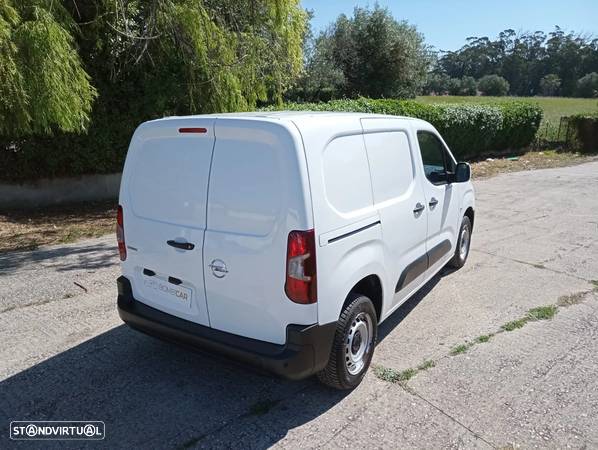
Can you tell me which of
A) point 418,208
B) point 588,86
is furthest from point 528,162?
point 588,86

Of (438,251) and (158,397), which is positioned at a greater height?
(438,251)

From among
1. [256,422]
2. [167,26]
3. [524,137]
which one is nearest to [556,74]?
[524,137]

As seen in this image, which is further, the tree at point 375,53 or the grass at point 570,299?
the tree at point 375,53

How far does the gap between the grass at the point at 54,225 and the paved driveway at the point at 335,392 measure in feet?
Answer: 5.12

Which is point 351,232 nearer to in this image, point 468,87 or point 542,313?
point 542,313

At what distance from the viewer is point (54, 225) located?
303 inches

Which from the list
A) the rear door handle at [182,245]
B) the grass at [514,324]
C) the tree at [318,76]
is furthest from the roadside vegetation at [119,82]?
the tree at [318,76]

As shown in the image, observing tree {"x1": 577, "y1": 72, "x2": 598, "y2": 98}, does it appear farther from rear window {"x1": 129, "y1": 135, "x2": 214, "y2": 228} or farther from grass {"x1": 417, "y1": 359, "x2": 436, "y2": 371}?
rear window {"x1": 129, "y1": 135, "x2": 214, "y2": 228}

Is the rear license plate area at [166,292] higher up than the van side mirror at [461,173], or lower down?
lower down

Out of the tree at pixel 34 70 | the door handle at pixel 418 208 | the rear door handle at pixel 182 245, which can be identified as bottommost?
the door handle at pixel 418 208

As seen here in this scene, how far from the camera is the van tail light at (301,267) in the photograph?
260 centimetres

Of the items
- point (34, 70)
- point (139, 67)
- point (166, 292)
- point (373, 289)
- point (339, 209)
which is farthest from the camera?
point (139, 67)

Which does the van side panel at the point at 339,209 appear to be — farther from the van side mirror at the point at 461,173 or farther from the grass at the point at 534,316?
the van side mirror at the point at 461,173

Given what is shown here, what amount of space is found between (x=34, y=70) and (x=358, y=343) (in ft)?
18.0
